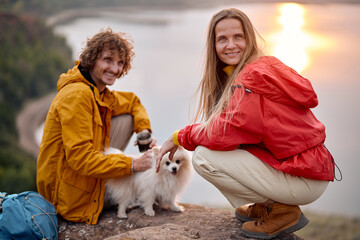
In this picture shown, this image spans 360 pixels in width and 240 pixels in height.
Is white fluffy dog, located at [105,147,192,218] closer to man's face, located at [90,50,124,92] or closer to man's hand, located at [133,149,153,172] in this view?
man's hand, located at [133,149,153,172]

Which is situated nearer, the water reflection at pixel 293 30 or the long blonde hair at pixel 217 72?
the long blonde hair at pixel 217 72

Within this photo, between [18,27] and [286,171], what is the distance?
27.9 m

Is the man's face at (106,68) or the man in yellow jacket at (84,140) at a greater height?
the man's face at (106,68)

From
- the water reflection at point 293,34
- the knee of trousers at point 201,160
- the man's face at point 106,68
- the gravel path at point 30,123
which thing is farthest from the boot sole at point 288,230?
the gravel path at point 30,123

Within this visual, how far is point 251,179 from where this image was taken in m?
1.98

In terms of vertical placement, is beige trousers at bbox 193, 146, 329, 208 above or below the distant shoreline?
below

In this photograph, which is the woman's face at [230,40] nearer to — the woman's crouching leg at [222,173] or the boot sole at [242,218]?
the woman's crouching leg at [222,173]

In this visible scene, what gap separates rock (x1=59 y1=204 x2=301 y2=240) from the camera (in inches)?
84.9

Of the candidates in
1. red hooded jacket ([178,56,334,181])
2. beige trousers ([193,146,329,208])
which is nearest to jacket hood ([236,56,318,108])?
red hooded jacket ([178,56,334,181])

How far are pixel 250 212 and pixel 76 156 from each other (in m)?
1.31

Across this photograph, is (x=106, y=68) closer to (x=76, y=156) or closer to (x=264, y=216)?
(x=76, y=156)

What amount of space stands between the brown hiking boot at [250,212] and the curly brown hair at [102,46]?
154 centimetres

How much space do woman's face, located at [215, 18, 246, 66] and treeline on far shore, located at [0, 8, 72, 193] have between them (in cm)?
1439

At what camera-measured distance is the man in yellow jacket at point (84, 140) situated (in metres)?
2.43
